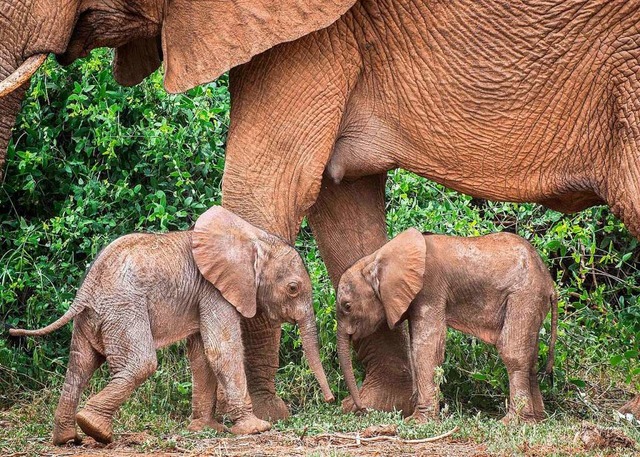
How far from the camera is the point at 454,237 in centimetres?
711

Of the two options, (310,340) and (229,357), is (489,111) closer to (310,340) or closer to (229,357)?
(310,340)

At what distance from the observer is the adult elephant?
21.7 feet

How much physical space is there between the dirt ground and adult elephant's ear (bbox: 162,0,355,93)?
1485 millimetres

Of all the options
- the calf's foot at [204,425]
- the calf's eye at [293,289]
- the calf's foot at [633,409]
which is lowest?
the calf's foot at [633,409]

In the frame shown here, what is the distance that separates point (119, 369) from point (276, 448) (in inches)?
26.5

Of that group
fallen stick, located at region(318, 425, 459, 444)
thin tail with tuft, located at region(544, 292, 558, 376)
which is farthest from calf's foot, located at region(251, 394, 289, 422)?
thin tail with tuft, located at region(544, 292, 558, 376)

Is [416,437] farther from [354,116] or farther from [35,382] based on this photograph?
[35,382]

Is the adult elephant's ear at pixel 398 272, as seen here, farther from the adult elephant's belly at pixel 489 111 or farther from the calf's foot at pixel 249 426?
the calf's foot at pixel 249 426

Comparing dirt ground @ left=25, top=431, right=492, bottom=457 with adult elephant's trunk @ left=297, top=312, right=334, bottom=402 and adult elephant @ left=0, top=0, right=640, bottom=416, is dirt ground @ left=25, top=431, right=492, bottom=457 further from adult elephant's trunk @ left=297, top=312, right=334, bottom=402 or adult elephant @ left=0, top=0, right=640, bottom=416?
adult elephant @ left=0, top=0, right=640, bottom=416

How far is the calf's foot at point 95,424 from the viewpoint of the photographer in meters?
6.09

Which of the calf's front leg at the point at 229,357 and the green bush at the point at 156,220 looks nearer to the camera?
the calf's front leg at the point at 229,357

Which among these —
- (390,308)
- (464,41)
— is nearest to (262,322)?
(390,308)

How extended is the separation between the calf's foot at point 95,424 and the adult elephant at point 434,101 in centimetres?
100

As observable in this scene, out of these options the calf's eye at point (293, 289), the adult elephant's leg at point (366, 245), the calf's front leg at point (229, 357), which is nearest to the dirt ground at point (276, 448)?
the calf's front leg at point (229, 357)
